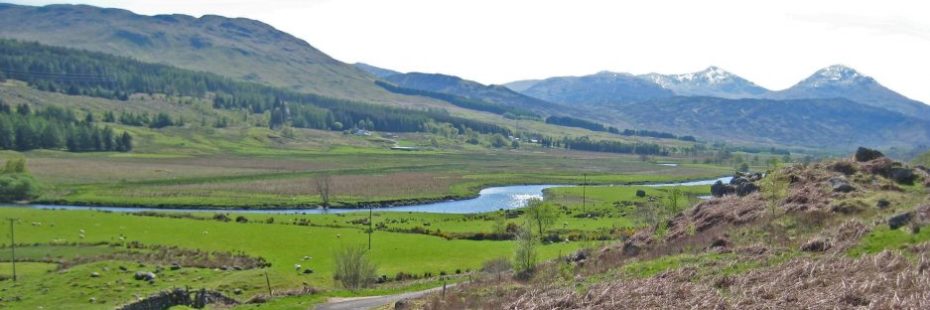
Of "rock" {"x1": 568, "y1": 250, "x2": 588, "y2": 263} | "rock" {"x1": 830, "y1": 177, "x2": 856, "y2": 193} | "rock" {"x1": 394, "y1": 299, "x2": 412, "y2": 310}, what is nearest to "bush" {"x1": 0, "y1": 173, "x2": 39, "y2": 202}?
"rock" {"x1": 568, "y1": 250, "x2": 588, "y2": 263}

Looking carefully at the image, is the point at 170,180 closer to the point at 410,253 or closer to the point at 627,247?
the point at 410,253

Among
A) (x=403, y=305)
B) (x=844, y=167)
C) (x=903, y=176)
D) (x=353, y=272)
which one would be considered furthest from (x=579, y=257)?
(x=903, y=176)

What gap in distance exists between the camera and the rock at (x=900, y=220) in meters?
30.1

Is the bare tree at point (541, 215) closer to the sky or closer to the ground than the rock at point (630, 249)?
closer to the ground

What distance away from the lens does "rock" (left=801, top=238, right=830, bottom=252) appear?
29.7 m

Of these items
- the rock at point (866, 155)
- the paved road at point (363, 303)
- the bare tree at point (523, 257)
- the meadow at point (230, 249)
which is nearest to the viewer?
the paved road at point (363, 303)

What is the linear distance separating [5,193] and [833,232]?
130 m

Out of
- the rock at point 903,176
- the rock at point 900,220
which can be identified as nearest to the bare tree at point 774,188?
the rock at point 903,176

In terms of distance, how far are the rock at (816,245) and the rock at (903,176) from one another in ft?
73.4

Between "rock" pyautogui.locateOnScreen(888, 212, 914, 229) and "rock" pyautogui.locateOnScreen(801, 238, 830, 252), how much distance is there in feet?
10.3

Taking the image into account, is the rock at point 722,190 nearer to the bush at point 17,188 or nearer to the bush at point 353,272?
the bush at point 353,272

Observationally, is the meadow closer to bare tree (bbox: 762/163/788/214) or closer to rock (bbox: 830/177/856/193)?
bare tree (bbox: 762/163/788/214)

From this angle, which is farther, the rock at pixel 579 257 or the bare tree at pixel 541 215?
the bare tree at pixel 541 215

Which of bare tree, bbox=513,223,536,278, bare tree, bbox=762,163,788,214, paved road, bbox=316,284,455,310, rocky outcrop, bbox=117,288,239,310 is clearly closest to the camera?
paved road, bbox=316,284,455,310
